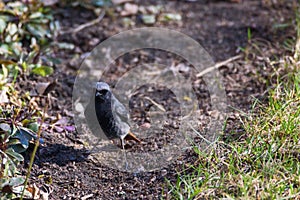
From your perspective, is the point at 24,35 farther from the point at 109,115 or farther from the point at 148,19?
the point at 109,115

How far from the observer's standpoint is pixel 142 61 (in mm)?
5699

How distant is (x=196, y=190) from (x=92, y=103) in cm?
139

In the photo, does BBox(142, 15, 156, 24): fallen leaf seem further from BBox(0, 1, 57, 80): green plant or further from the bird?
the bird

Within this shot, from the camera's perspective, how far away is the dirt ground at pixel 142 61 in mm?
3809

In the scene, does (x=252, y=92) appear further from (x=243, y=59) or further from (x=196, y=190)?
(x=196, y=190)

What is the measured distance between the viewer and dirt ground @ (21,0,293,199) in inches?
150

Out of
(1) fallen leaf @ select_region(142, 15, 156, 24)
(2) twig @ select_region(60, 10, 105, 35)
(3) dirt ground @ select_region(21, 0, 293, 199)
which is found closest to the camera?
(3) dirt ground @ select_region(21, 0, 293, 199)

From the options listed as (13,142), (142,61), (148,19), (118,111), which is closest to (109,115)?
(118,111)

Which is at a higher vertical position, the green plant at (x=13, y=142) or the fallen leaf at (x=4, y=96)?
the fallen leaf at (x=4, y=96)

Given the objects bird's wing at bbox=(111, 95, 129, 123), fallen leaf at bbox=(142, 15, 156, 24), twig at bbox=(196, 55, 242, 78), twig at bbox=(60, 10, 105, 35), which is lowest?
bird's wing at bbox=(111, 95, 129, 123)

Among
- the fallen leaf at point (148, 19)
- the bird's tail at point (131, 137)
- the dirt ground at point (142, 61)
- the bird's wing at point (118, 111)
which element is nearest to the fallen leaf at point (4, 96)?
the dirt ground at point (142, 61)

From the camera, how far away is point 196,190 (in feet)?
11.0

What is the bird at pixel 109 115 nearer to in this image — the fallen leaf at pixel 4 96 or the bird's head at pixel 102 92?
the bird's head at pixel 102 92

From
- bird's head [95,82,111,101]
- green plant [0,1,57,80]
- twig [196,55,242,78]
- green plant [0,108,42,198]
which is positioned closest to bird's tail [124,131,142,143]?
bird's head [95,82,111,101]
